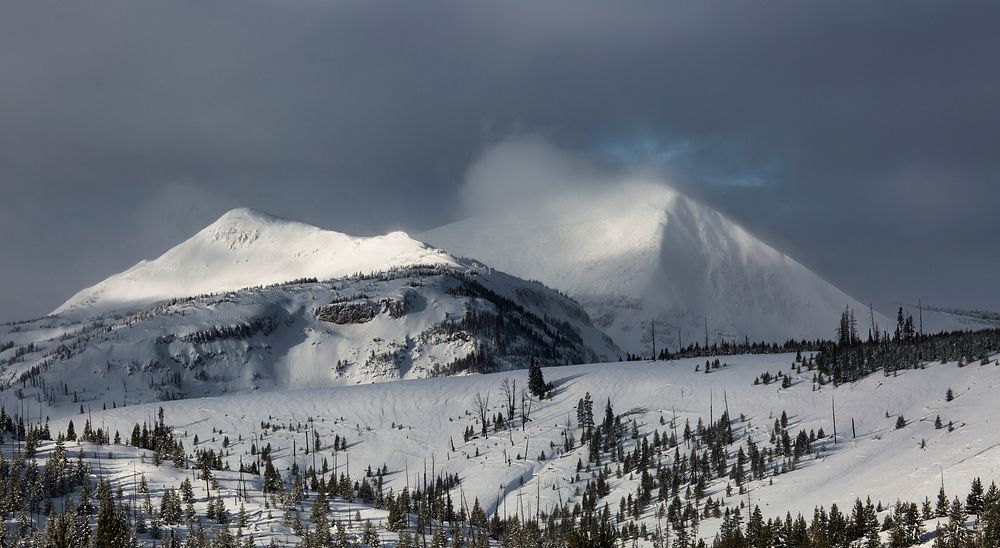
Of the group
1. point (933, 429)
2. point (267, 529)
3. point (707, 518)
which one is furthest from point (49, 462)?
point (933, 429)

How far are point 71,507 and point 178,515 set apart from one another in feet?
59.3

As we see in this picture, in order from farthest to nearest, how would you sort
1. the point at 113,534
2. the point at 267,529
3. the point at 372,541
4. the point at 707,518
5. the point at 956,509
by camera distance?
the point at 707,518
the point at 267,529
the point at 372,541
the point at 113,534
the point at 956,509

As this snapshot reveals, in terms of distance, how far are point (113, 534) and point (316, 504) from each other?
45.3 metres

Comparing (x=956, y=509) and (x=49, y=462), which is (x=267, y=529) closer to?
(x=49, y=462)

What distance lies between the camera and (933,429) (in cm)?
19300

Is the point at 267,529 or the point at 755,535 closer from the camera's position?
the point at 755,535

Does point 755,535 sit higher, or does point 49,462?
point 49,462

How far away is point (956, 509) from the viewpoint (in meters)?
126

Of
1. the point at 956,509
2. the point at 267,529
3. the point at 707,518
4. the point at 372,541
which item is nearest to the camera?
the point at 956,509

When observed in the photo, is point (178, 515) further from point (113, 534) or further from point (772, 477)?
point (772, 477)

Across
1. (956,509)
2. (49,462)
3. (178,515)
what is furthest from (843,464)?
(49,462)

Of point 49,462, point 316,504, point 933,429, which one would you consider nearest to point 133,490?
point 49,462

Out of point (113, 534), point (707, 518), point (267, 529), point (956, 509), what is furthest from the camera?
point (707, 518)

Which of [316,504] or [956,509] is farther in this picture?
[316,504]
